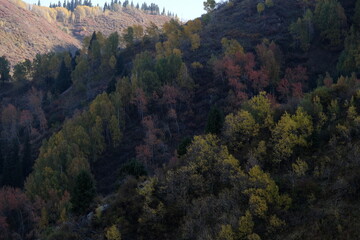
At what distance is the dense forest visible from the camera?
29.8 m

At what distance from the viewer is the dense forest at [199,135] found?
29828 millimetres

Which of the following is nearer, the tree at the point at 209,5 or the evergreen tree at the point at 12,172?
the evergreen tree at the point at 12,172

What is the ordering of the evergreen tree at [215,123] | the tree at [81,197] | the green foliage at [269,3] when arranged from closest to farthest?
the tree at [81,197] < the evergreen tree at [215,123] < the green foliage at [269,3]

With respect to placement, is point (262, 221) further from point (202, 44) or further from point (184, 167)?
point (202, 44)

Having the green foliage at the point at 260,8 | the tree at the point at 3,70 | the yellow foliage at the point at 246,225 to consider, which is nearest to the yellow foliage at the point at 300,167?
the yellow foliage at the point at 246,225

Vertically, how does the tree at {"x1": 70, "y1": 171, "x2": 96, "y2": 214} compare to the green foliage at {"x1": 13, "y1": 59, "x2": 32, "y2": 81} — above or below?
below

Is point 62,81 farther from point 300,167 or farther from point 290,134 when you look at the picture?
point 300,167

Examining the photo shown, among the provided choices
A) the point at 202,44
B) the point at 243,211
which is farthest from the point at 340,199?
the point at 202,44

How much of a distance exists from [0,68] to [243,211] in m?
115

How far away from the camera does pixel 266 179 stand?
29.7 meters

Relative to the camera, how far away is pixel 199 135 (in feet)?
152

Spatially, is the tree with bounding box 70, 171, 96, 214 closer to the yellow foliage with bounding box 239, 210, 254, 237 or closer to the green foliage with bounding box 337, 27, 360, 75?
the yellow foliage with bounding box 239, 210, 254, 237

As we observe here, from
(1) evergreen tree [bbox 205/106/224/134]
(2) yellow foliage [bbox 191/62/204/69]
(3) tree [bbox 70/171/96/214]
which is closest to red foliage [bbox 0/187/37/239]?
(3) tree [bbox 70/171/96/214]

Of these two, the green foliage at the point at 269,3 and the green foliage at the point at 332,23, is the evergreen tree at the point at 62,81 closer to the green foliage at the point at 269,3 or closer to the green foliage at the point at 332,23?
the green foliage at the point at 269,3
